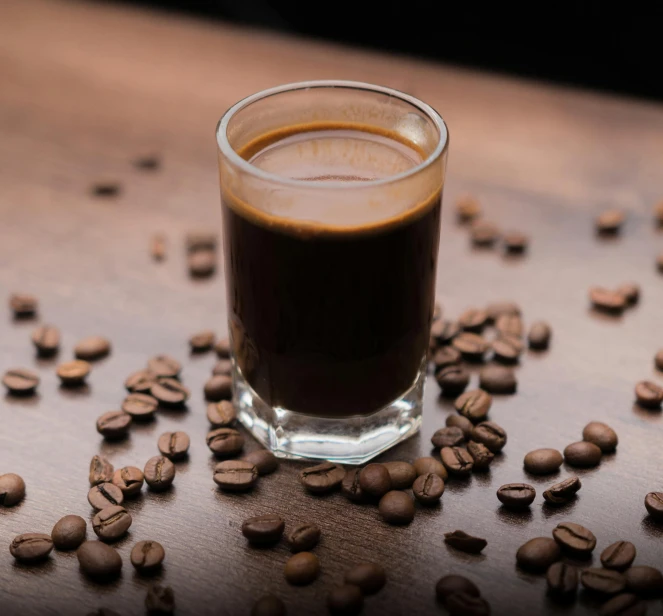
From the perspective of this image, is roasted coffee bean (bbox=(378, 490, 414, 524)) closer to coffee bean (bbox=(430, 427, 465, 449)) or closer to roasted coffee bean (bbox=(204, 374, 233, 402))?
coffee bean (bbox=(430, 427, 465, 449))

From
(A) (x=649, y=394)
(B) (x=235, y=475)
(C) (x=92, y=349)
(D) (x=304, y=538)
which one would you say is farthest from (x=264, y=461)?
(A) (x=649, y=394)

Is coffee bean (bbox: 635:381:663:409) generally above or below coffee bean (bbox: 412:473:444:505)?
above

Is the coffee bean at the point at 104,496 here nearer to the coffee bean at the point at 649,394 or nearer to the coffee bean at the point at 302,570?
the coffee bean at the point at 302,570

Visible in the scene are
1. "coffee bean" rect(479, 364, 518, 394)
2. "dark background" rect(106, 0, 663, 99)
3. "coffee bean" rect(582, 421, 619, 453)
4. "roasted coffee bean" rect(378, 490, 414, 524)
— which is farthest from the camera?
"dark background" rect(106, 0, 663, 99)

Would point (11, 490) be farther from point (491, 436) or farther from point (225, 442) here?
point (491, 436)

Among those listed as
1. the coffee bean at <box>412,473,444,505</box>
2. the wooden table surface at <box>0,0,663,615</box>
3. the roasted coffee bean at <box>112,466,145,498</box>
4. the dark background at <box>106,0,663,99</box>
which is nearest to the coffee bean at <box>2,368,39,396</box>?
the wooden table surface at <box>0,0,663,615</box>
